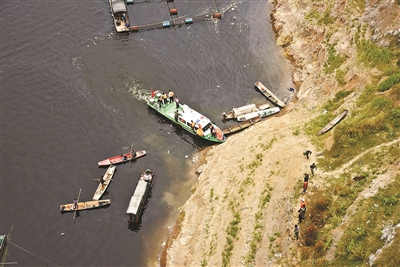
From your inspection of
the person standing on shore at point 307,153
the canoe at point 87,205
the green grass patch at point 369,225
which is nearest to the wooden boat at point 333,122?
the person standing on shore at point 307,153

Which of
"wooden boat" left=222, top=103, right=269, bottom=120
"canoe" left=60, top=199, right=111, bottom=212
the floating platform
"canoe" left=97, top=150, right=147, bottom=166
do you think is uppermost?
the floating platform

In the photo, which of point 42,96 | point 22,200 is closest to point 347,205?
point 22,200

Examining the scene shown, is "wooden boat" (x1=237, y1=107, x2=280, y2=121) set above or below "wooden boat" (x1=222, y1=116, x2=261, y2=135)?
above

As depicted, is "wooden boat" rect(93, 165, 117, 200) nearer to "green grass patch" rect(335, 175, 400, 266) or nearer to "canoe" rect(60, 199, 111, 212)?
"canoe" rect(60, 199, 111, 212)

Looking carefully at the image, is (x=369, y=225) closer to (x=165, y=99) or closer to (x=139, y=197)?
(x=139, y=197)

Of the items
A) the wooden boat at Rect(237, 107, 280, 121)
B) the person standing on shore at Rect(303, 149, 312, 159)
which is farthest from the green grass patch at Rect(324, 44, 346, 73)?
the person standing on shore at Rect(303, 149, 312, 159)
